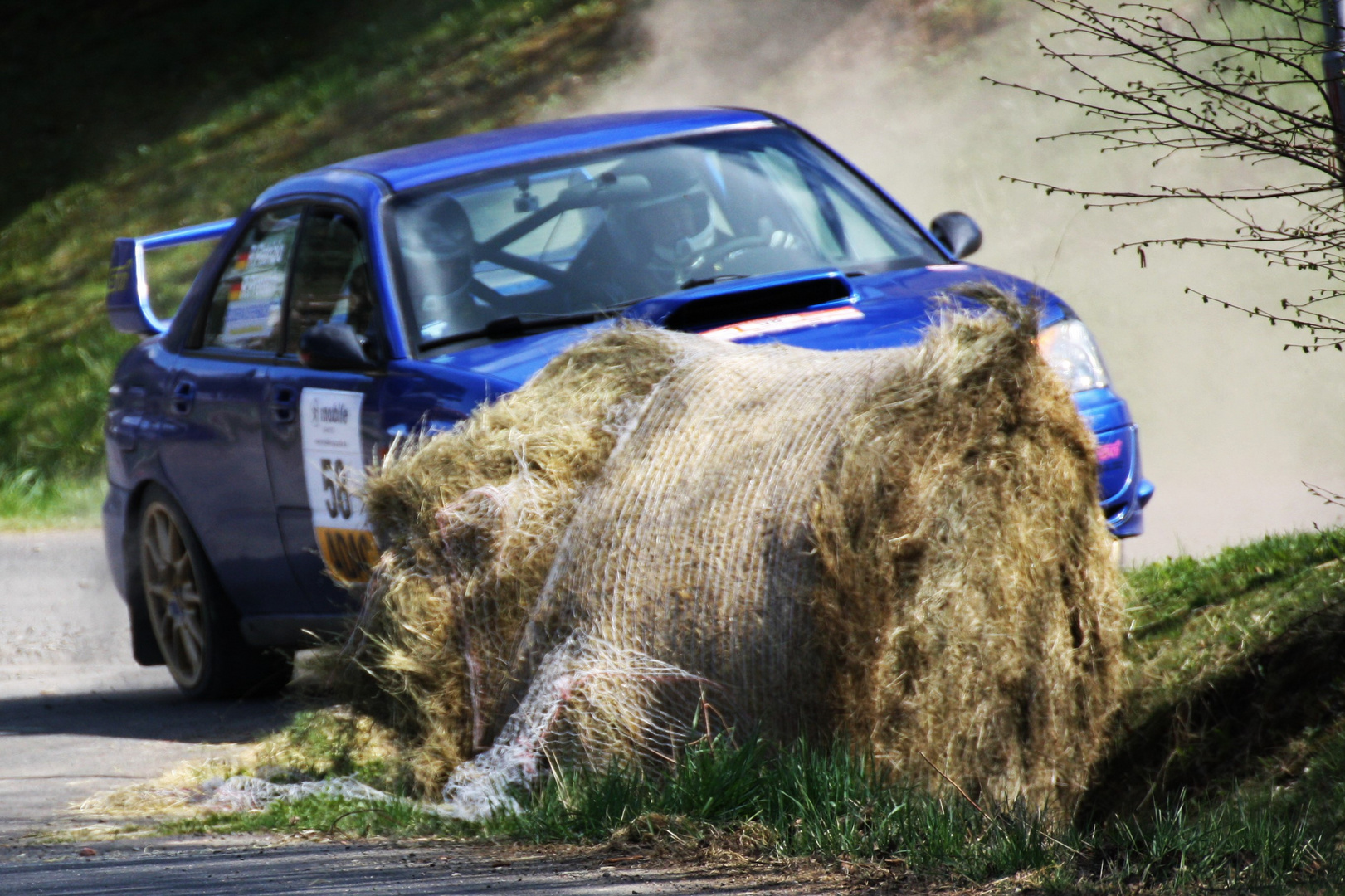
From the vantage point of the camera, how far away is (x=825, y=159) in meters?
6.90

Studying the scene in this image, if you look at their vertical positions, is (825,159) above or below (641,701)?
above

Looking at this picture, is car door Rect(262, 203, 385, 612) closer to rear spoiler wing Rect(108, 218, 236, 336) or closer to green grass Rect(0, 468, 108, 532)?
rear spoiler wing Rect(108, 218, 236, 336)

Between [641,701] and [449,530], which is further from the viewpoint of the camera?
[449,530]

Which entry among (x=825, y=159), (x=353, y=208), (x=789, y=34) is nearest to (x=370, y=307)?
(x=353, y=208)

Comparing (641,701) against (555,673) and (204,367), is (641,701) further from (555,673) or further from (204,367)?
(204,367)

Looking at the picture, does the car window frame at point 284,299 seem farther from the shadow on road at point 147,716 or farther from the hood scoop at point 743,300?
the shadow on road at point 147,716

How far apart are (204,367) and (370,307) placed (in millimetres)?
1168

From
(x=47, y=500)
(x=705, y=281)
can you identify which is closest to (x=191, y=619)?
(x=705, y=281)

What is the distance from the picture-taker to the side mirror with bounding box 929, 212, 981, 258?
6.77 m

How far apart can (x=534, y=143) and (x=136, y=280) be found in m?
2.23

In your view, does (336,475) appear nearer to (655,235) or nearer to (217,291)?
(655,235)

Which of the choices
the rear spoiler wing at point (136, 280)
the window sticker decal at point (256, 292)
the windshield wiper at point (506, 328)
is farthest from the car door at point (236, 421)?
the windshield wiper at point (506, 328)

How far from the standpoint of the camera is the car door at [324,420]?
5.86 meters

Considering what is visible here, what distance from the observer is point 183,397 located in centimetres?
697
